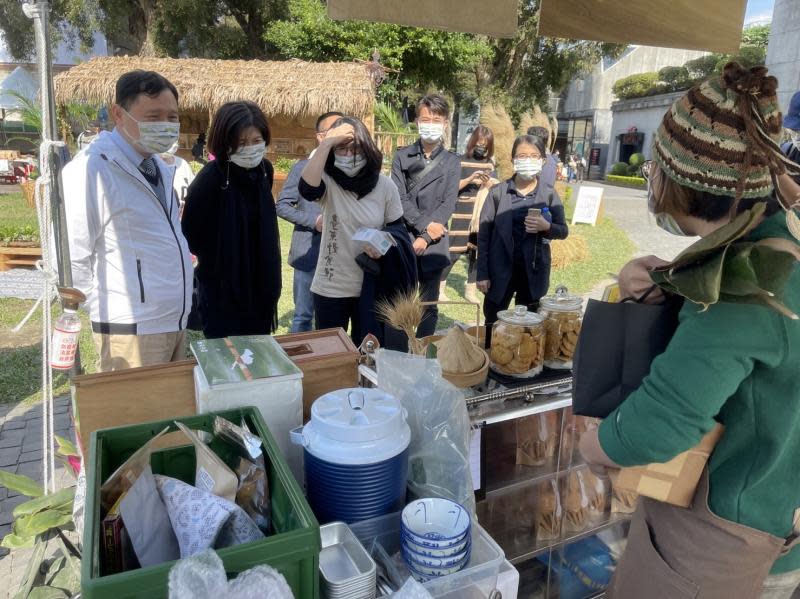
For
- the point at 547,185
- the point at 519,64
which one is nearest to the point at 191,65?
the point at 547,185

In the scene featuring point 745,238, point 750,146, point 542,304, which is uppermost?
point 750,146

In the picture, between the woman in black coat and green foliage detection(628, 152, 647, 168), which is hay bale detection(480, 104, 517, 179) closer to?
the woman in black coat

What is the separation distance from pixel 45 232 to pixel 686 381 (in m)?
1.97

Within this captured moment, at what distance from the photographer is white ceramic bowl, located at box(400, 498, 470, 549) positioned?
3.63 feet

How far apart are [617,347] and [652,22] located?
1.56 metres

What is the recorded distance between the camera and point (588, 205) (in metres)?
12.8

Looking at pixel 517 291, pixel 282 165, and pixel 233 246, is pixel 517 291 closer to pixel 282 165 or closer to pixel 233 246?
pixel 233 246

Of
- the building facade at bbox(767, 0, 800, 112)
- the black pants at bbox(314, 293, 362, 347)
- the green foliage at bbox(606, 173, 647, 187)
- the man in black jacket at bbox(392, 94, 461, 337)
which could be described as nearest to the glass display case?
the black pants at bbox(314, 293, 362, 347)

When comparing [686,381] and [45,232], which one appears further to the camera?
[45,232]

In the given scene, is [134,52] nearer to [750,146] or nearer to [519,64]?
[519,64]

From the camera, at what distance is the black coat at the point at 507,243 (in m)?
3.75

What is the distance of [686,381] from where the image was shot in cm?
104

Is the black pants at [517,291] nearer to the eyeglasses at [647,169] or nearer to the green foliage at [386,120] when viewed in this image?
Result: the eyeglasses at [647,169]

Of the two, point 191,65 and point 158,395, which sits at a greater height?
point 191,65
